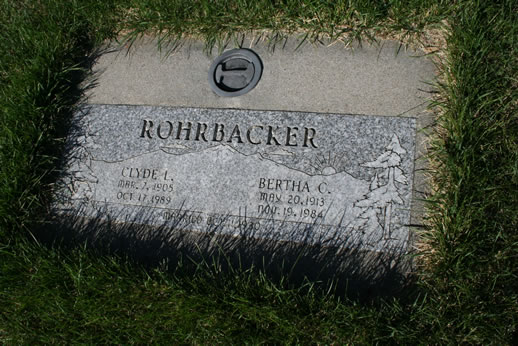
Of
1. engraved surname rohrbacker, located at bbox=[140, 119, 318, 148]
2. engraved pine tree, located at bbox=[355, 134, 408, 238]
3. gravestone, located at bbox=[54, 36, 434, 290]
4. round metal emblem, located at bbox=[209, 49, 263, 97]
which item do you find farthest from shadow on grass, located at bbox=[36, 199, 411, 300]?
round metal emblem, located at bbox=[209, 49, 263, 97]

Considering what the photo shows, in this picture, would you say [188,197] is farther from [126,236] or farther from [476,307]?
[476,307]

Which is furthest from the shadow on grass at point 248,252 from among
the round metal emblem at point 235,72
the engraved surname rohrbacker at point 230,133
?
the round metal emblem at point 235,72

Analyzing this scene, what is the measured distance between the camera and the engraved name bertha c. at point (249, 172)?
89.7 inches

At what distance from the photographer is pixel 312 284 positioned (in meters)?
2.09

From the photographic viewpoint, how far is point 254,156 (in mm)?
2480

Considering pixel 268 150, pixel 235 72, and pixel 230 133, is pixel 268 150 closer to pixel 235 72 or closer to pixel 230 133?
pixel 230 133

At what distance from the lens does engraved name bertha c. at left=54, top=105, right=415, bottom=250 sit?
2279 millimetres

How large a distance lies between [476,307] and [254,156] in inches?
52.1

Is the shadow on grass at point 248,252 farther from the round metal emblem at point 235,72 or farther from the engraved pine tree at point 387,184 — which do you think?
the round metal emblem at point 235,72

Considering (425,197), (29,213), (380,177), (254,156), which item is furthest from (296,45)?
(29,213)

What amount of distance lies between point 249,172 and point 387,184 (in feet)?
2.43

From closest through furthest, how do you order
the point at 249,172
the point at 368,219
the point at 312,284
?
the point at 312,284 → the point at 368,219 → the point at 249,172

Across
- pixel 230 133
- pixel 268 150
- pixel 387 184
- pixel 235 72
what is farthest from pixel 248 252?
pixel 235 72

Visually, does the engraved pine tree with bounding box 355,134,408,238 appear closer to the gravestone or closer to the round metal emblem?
the gravestone
